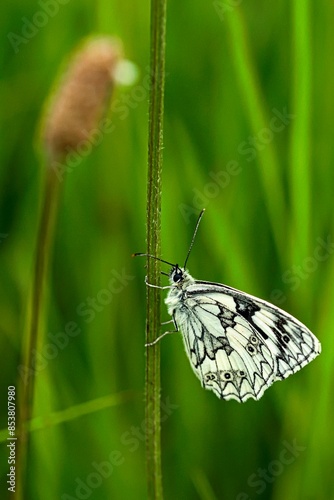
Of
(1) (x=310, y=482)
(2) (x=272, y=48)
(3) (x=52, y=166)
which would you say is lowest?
(1) (x=310, y=482)

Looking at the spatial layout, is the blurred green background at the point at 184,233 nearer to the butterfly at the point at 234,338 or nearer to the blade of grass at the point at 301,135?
the blade of grass at the point at 301,135

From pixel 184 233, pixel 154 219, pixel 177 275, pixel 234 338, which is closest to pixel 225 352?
pixel 234 338

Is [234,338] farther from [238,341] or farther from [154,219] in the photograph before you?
[154,219]

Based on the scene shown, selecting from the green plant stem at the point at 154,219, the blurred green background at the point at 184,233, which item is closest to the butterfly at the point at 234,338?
the blurred green background at the point at 184,233

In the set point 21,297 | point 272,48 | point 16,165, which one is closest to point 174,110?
point 272,48

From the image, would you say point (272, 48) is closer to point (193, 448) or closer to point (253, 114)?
point (253, 114)

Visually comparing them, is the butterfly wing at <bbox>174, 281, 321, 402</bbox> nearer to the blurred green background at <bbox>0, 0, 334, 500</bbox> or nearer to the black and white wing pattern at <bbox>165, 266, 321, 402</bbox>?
the black and white wing pattern at <bbox>165, 266, 321, 402</bbox>
